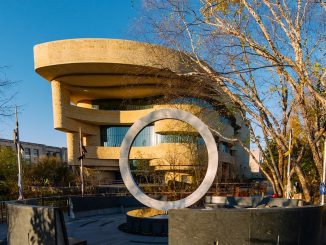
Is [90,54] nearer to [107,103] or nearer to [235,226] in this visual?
[107,103]

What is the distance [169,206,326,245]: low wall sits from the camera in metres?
6.44

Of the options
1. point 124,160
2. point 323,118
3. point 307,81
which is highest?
point 307,81

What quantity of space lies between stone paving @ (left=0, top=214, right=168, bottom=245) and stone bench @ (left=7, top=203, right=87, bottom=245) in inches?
154

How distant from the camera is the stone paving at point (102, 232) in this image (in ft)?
37.8

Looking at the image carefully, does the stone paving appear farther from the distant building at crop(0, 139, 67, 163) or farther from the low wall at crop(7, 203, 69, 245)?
the distant building at crop(0, 139, 67, 163)

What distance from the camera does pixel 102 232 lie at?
13.1 m

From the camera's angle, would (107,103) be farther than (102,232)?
Yes

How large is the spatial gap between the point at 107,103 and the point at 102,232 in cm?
4455

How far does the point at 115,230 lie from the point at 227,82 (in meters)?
8.05

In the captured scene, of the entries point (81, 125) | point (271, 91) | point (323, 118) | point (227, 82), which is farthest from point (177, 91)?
point (81, 125)

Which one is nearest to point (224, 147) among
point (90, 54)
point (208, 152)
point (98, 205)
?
point (90, 54)

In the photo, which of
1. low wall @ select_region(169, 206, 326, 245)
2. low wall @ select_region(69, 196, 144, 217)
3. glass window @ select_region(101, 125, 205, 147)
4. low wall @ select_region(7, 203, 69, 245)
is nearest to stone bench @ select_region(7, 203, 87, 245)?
low wall @ select_region(7, 203, 69, 245)

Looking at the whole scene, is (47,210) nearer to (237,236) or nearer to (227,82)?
(237,236)

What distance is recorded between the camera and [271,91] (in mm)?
11273
